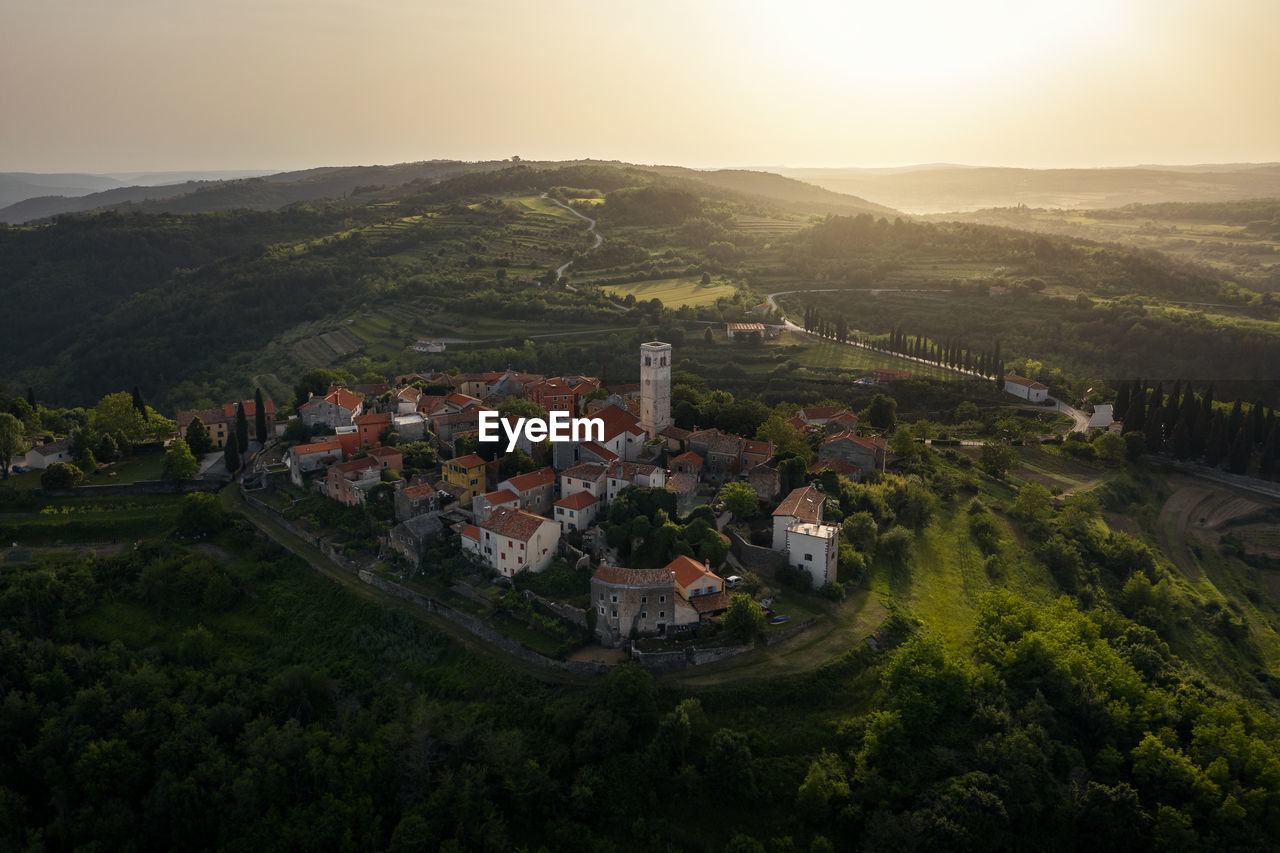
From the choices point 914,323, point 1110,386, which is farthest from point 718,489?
point 914,323

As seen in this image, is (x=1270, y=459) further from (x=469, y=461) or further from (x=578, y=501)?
(x=469, y=461)

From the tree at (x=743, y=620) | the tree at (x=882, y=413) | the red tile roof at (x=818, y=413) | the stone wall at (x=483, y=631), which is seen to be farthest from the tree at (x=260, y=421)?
the tree at (x=882, y=413)

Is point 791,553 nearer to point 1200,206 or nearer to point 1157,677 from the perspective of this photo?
point 1157,677

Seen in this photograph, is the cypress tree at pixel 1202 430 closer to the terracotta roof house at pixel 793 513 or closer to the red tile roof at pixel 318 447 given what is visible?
the terracotta roof house at pixel 793 513

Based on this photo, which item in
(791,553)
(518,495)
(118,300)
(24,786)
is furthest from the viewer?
(118,300)

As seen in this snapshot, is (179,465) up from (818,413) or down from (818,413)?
down

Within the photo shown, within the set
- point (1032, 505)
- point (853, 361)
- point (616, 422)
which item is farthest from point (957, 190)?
point (616, 422)

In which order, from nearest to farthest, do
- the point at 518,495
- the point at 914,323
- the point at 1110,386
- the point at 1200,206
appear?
the point at 518,495 → the point at 1110,386 → the point at 914,323 → the point at 1200,206

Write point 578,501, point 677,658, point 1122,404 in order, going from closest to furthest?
1. point 677,658
2. point 578,501
3. point 1122,404
